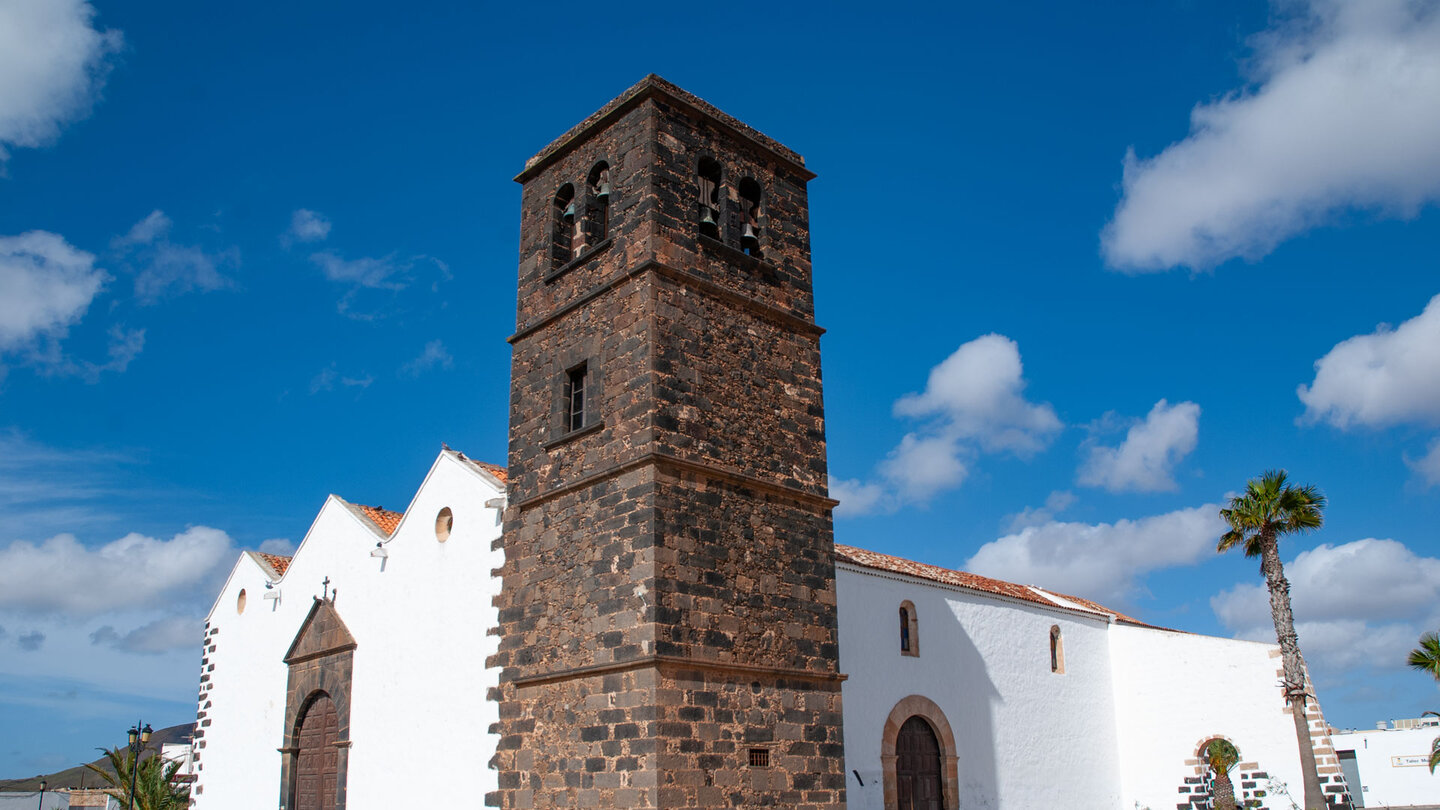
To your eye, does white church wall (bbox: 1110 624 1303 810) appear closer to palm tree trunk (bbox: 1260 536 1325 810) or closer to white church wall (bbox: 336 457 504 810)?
palm tree trunk (bbox: 1260 536 1325 810)

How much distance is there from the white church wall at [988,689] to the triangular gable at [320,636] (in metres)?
8.30

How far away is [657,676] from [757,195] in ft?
23.7

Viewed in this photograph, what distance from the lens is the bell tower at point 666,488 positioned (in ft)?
38.8

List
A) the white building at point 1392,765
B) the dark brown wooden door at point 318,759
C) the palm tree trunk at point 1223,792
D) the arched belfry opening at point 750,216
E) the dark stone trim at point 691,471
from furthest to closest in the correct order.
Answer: the white building at point 1392,765 < the palm tree trunk at point 1223,792 < the dark brown wooden door at point 318,759 < the arched belfry opening at point 750,216 < the dark stone trim at point 691,471

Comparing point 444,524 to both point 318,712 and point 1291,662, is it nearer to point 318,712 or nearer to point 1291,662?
point 318,712

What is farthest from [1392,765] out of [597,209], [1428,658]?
[597,209]

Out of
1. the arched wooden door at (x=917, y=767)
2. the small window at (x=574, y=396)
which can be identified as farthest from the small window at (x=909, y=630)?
the small window at (x=574, y=396)

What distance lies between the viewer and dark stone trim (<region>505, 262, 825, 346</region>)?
1309 centimetres

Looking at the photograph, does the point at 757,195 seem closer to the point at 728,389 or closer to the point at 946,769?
the point at 728,389

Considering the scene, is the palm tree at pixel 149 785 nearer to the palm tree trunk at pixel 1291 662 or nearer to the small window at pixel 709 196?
the small window at pixel 709 196

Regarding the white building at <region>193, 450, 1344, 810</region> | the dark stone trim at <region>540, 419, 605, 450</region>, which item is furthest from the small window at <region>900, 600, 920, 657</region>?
the dark stone trim at <region>540, 419, 605, 450</region>

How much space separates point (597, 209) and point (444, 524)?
527cm

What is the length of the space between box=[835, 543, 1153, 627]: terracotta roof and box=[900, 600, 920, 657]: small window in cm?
58

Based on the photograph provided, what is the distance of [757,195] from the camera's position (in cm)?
1516
